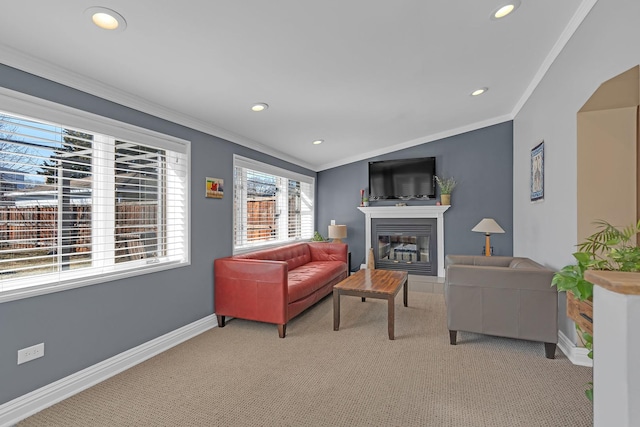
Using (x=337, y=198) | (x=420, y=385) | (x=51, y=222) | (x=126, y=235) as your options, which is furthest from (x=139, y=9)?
(x=337, y=198)

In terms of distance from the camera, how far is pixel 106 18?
1673mm

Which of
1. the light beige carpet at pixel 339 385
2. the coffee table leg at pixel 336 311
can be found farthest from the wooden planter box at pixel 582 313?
the coffee table leg at pixel 336 311

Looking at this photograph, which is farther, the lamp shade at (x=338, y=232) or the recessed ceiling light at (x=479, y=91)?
the lamp shade at (x=338, y=232)

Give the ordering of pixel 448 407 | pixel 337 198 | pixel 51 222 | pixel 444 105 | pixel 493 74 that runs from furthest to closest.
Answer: pixel 337 198
pixel 444 105
pixel 493 74
pixel 51 222
pixel 448 407

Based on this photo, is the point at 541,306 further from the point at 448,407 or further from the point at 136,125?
the point at 136,125

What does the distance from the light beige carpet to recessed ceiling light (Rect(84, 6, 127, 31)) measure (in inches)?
91.5

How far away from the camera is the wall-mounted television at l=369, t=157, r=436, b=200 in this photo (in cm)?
546

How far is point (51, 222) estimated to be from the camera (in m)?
2.16

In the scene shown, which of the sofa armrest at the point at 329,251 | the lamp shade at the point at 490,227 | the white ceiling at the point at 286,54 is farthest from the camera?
the sofa armrest at the point at 329,251

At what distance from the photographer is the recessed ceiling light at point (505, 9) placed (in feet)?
6.79

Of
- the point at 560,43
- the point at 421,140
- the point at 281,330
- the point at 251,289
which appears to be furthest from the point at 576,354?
the point at 421,140

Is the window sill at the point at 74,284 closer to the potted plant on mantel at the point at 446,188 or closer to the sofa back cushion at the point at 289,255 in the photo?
the sofa back cushion at the point at 289,255

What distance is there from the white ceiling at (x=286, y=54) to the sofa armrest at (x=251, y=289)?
5.24 ft

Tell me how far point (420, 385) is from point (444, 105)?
3.28m
